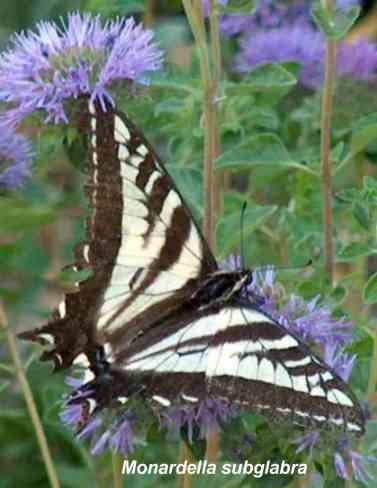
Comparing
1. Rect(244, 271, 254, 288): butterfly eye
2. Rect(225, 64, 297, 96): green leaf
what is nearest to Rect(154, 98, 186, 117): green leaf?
Rect(225, 64, 297, 96): green leaf

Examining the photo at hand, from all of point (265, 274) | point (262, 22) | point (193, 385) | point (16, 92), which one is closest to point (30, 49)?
point (16, 92)


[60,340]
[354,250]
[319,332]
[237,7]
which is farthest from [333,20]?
[60,340]

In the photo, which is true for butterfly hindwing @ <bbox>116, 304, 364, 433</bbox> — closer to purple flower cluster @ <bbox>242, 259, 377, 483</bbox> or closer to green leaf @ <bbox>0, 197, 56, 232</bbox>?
purple flower cluster @ <bbox>242, 259, 377, 483</bbox>

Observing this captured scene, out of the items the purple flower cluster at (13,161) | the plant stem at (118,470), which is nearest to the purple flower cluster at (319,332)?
the plant stem at (118,470)

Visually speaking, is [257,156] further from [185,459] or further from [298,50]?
[298,50]

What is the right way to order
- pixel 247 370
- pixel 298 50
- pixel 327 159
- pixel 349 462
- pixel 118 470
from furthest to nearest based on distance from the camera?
1. pixel 298 50
2. pixel 327 159
3. pixel 118 470
4. pixel 349 462
5. pixel 247 370

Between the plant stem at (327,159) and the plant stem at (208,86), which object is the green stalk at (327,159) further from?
the plant stem at (208,86)
